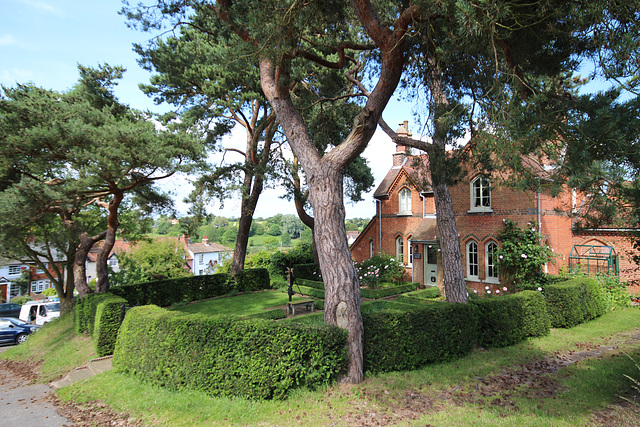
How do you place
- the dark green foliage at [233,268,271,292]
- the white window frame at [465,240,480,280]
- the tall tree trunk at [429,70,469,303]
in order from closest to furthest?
the tall tree trunk at [429,70,469,303] < the white window frame at [465,240,480,280] < the dark green foliage at [233,268,271,292]

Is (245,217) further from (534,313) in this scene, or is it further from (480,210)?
(534,313)

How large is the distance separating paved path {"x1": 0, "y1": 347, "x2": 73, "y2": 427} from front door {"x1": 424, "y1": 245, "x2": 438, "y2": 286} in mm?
17188

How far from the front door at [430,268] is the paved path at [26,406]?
56.4ft

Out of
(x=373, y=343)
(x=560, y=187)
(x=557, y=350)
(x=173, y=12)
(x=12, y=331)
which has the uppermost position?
(x=173, y=12)

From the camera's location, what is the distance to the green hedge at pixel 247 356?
659 centimetres

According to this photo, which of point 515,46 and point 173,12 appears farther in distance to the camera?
point 173,12

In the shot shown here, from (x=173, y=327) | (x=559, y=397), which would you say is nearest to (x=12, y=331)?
(x=173, y=327)

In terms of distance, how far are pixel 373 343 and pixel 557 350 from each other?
5799 mm

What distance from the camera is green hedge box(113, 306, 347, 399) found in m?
6.59

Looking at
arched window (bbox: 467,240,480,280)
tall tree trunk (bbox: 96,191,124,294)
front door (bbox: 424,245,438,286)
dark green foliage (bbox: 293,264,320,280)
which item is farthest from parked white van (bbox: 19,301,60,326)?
arched window (bbox: 467,240,480,280)

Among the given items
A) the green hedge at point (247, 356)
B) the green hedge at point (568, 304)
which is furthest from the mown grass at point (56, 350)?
the green hedge at point (568, 304)

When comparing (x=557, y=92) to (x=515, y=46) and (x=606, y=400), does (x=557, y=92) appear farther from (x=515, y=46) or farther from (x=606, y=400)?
(x=606, y=400)

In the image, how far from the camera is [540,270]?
1491 cm

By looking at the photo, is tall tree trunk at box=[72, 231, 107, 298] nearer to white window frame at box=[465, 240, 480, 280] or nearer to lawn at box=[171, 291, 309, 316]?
lawn at box=[171, 291, 309, 316]
